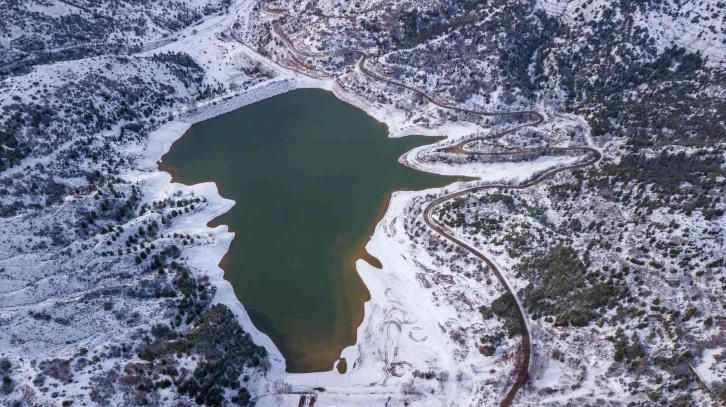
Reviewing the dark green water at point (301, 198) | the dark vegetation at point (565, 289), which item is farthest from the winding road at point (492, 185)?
the dark green water at point (301, 198)

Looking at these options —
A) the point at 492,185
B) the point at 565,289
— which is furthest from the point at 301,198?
the point at 565,289

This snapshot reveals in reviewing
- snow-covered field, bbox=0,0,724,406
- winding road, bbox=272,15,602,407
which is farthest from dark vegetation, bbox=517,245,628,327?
winding road, bbox=272,15,602,407

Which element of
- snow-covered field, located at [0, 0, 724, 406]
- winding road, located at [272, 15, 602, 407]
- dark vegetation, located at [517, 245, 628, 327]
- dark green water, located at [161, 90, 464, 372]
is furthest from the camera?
dark green water, located at [161, 90, 464, 372]

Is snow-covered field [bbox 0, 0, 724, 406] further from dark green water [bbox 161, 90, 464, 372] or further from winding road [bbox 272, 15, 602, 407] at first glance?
dark green water [bbox 161, 90, 464, 372]

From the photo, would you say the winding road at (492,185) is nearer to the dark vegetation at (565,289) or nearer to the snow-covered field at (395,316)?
the snow-covered field at (395,316)

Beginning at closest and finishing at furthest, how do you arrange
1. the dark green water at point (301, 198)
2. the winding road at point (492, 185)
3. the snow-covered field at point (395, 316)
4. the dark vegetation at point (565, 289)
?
the snow-covered field at point (395, 316) → the winding road at point (492, 185) → the dark vegetation at point (565, 289) → the dark green water at point (301, 198)

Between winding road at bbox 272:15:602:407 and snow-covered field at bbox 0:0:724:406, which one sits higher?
winding road at bbox 272:15:602:407

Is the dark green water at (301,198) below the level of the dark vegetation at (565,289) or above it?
below

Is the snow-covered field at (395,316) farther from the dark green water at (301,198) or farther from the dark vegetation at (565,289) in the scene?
the dark green water at (301,198)

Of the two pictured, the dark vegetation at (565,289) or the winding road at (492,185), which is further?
the dark vegetation at (565,289)

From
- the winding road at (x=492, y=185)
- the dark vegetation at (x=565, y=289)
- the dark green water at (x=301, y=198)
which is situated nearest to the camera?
the winding road at (x=492, y=185)

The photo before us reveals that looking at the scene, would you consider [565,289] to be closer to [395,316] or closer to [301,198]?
[395,316]
